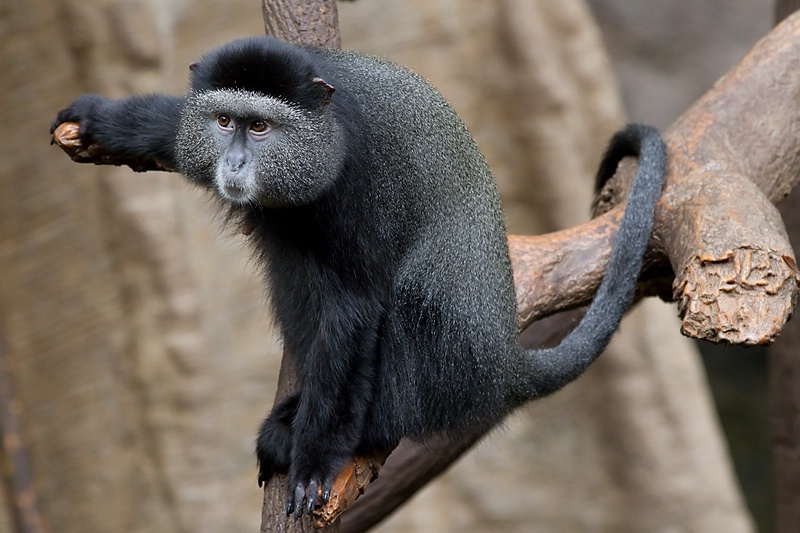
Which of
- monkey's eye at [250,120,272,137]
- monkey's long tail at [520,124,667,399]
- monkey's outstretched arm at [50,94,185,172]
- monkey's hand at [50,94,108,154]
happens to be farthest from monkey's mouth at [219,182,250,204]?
monkey's long tail at [520,124,667,399]

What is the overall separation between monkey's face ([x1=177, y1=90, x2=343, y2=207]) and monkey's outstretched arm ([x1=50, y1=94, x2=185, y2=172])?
0.49 meters

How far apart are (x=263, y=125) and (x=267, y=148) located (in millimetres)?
76

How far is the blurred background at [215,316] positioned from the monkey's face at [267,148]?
1540 millimetres

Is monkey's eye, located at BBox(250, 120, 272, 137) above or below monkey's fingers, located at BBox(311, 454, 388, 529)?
above

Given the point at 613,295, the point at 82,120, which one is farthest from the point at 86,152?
the point at 613,295

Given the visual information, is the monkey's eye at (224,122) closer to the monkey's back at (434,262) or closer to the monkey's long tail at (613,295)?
the monkey's back at (434,262)

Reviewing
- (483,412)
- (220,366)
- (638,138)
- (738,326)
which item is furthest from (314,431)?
(220,366)

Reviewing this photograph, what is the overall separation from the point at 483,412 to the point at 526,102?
3.49m

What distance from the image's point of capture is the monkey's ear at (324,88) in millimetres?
3070

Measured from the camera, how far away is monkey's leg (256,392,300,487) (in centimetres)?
342

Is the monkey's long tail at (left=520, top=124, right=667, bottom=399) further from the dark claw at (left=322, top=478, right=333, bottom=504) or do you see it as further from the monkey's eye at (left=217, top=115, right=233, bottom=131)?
the monkey's eye at (left=217, top=115, right=233, bottom=131)

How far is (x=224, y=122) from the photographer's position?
3180 mm

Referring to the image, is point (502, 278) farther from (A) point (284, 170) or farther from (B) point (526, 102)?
(B) point (526, 102)

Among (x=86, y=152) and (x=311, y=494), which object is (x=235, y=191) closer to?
(x=86, y=152)
